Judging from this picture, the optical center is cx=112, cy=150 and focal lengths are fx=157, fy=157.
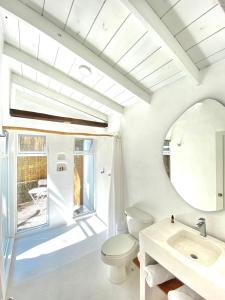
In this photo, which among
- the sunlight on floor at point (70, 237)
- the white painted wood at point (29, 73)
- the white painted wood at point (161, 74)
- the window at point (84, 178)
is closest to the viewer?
the white painted wood at point (161, 74)

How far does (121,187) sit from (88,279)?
49.6 inches

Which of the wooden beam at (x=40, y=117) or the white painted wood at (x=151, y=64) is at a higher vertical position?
the white painted wood at (x=151, y=64)

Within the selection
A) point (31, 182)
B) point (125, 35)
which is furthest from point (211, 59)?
point (31, 182)

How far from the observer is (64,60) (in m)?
1.69

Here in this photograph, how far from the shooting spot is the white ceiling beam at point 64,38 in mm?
1135

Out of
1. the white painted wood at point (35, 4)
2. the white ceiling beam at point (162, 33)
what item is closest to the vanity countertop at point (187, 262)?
the white ceiling beam at point (162, 33)

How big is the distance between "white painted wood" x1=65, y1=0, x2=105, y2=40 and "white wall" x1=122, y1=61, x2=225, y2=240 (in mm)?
1039

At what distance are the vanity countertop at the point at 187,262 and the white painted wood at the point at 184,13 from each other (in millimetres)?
1658

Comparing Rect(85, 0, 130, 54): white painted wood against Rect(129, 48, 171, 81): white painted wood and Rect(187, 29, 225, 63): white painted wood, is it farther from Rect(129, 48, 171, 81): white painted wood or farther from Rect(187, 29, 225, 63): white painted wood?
Rect(187, 29, 225, 63): white painted wood

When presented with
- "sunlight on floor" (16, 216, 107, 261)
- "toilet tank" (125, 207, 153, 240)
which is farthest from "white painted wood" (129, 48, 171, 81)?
"sunlight on floor" (16, 216, 107, 261)

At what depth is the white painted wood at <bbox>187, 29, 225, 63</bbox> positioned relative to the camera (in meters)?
1.16

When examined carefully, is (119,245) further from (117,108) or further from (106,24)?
(106,24)

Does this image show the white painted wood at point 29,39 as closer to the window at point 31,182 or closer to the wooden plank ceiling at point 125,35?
the wooden plank ceiling at point 125,35

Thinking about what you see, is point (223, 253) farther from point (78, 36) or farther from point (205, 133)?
point (78, 36)
